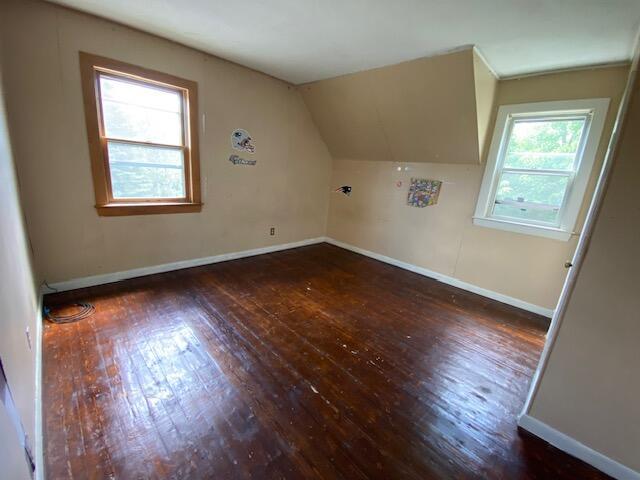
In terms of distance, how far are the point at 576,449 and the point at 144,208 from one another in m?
3.91

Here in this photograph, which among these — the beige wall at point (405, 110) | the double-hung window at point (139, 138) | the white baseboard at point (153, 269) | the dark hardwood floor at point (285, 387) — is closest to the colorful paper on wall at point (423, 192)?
the beige wall at point (405, 110)

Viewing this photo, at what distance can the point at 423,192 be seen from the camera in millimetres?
3871

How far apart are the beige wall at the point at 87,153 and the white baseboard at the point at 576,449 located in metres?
3.55

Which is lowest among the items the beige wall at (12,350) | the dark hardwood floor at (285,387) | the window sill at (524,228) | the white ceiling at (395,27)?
the dark hardwood floor at (285,387)

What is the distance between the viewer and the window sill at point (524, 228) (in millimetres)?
2846

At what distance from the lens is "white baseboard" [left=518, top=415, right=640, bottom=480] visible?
1341mm

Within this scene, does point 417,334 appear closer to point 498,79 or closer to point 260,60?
point 498,79

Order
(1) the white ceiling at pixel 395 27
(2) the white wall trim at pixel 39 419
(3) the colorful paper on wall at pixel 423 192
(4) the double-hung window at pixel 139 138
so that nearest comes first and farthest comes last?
(2) the white wall trim at pixel 39 419 < (1) the white ceiling at pixel 395 27 < (4) the double-hung window at pixel 139 138 < (3) the colorful paper on wall at pixel 423 192

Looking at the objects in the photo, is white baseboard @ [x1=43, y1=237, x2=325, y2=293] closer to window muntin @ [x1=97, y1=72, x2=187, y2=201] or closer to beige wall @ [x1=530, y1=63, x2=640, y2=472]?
window muntin @ [x1=97, y1=72, x2=187, y2=201]

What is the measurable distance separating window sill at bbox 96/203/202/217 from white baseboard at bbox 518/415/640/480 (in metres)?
3.57

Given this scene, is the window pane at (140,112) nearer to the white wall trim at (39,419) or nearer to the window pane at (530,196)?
the white wall trim at (39,419)

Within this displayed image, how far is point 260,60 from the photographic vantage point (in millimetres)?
3166

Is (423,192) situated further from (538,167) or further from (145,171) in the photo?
(145,171)

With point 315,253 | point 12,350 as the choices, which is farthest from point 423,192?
point 12,350
